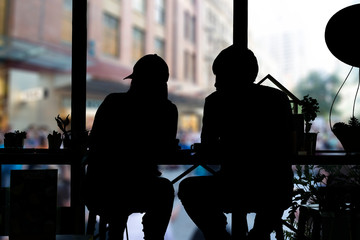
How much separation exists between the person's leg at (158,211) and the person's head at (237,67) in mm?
534

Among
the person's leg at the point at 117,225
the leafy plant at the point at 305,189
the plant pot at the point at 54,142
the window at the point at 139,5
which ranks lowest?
the person's leg at the point at 117,225

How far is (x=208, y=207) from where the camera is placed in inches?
53.4

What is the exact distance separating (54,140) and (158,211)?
830mm

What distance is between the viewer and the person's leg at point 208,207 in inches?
52.7

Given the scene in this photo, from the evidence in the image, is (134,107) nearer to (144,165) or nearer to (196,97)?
(144,165)

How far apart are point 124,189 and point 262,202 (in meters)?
0.56

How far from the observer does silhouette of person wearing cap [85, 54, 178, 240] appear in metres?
1.29

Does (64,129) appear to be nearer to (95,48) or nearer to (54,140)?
(54,140)

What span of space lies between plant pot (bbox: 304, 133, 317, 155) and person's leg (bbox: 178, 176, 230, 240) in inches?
29.5

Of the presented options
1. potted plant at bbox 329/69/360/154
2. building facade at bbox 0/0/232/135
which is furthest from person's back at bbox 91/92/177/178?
building facade at bbox 0/0/232/135

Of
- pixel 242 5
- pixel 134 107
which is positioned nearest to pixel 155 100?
pixel 134 107

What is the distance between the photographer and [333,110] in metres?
2.17

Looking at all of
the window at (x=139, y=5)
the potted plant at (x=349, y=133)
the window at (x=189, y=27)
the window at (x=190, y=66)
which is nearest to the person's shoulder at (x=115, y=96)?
the potted plant at (x=349, y=133)

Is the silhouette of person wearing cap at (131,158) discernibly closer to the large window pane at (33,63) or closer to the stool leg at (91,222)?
the stool leg at (91,222)
